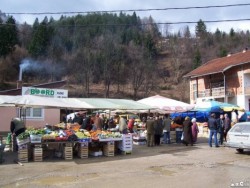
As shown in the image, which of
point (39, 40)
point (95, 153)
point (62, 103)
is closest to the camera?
point (95, 153)

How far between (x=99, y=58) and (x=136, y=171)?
2718 inches

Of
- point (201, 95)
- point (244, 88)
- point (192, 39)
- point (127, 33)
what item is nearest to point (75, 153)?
point (244, 88)

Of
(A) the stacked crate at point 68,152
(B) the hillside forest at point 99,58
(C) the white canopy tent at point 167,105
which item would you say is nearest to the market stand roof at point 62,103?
(A) the stacked crate at point 68,152

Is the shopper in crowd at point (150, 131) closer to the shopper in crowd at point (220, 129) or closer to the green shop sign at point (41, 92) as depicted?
the shopper in crowd at point (220, 129)

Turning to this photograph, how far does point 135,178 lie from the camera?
10.1 metres

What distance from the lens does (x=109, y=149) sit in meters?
15.1

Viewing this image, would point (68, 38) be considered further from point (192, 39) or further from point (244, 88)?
point (244, 88)

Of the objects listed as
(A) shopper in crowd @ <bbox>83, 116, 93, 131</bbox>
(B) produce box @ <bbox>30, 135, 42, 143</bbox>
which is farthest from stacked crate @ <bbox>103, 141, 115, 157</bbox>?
(A) shopper in crowd @ <bbox>83, 116, 93, 131</bbox>

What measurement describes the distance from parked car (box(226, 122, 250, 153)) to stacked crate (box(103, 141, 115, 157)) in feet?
17.0

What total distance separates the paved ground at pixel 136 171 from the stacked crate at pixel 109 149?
31 centimetres

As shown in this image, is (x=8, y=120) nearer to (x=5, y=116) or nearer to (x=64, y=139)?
(x=5, y=116)

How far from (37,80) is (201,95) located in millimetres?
41373

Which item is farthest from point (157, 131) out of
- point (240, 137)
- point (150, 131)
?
point (240, 137)

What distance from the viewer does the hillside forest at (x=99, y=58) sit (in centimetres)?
7612
